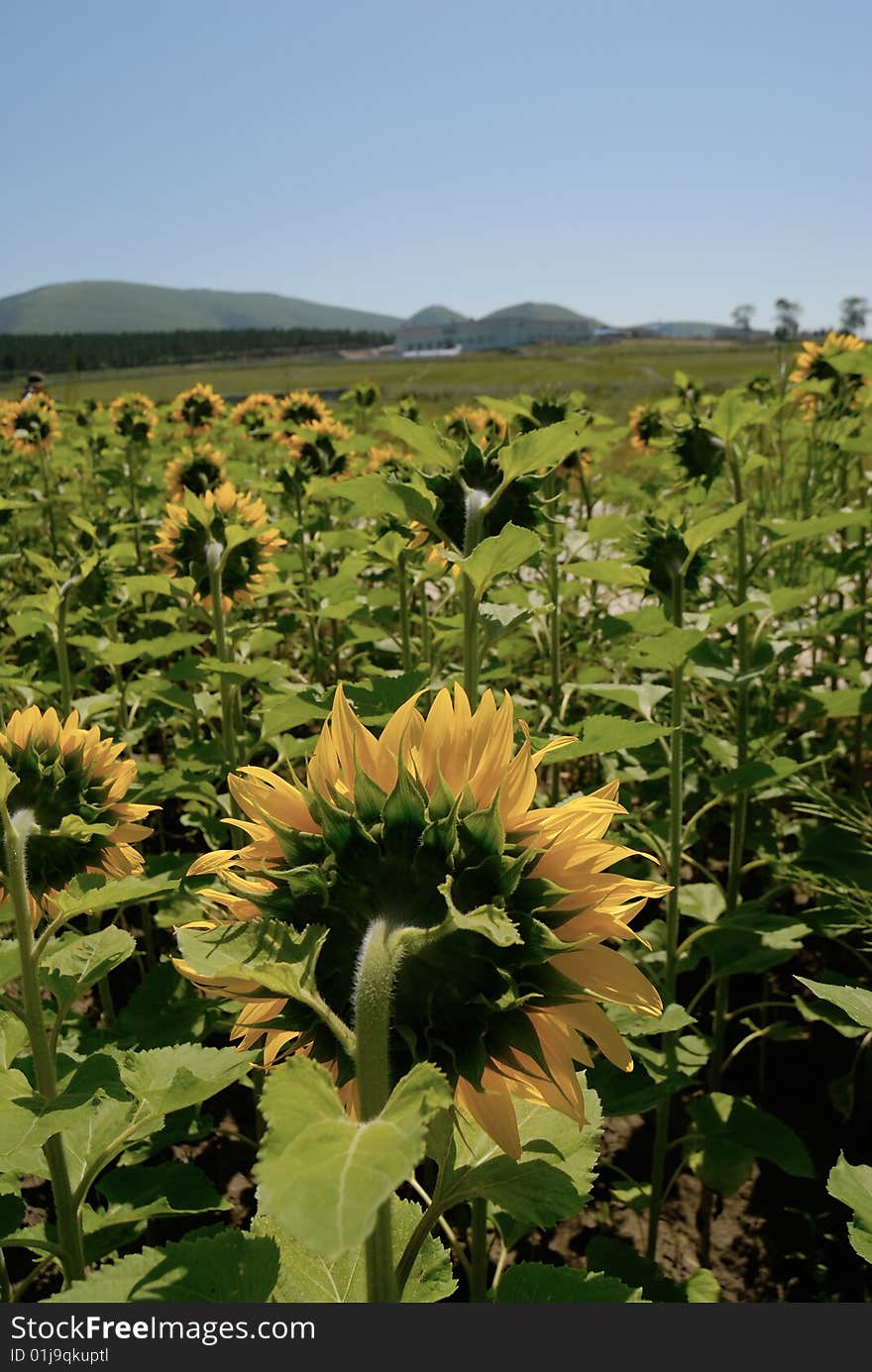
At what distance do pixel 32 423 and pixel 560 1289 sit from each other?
220 inches

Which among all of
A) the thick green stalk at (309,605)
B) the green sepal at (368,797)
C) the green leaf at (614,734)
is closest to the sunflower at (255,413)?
the thick green stalk at (309,605)

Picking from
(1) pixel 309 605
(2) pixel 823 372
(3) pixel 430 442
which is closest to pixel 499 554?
(3) pixel 430 442

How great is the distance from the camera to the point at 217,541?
233 centimetres

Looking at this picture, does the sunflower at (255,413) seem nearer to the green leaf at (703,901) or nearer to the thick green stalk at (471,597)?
the green leaf at (703,901)

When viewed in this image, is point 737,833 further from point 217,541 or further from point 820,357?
point 820,357

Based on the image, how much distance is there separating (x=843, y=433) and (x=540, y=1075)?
351 cm

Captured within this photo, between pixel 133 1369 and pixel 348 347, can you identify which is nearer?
pixel 133 1369

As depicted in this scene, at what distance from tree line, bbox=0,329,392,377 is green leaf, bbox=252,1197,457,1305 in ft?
14.7

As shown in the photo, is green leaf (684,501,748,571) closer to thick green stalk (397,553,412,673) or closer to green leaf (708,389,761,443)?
green leaf (708,389,761,443)

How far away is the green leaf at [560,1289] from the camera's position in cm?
87

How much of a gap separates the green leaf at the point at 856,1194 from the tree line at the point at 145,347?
4.61 m

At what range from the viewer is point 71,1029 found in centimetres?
196

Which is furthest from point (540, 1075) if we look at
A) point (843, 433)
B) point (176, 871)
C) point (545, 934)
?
point (843, 433)

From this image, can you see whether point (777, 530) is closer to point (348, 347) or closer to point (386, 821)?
point (386, 821)
